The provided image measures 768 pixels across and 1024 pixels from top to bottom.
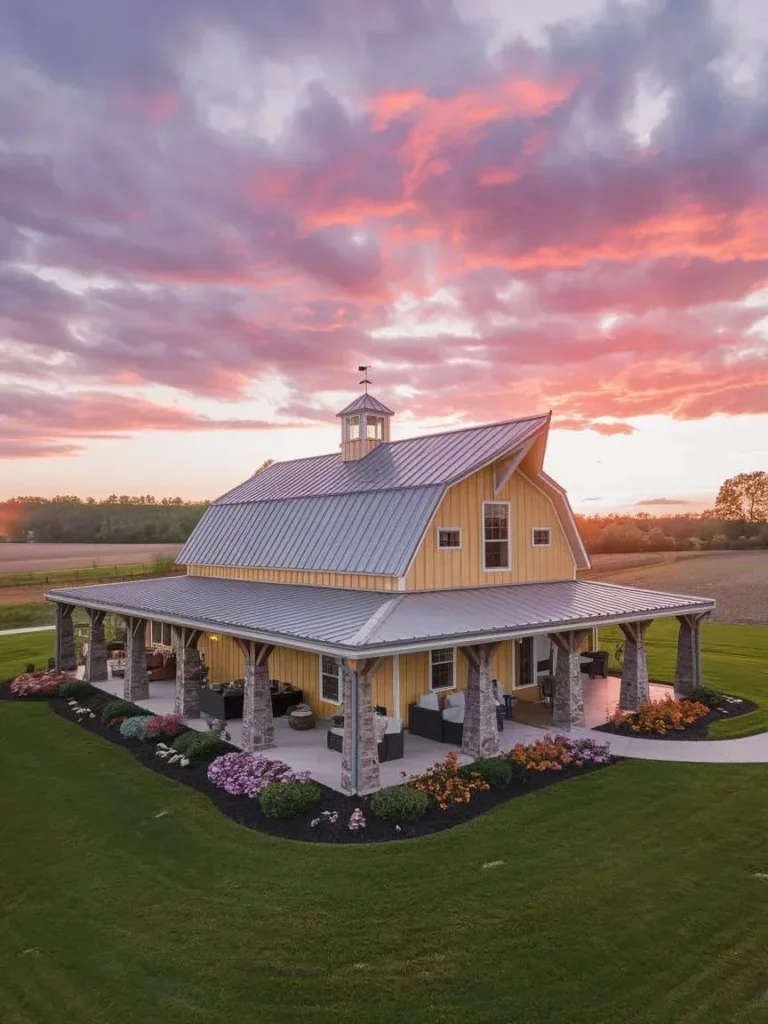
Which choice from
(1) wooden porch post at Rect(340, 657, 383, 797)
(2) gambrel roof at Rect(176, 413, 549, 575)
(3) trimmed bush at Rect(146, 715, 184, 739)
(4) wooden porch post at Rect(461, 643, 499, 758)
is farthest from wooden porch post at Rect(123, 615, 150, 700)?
(4) wooden porch post at Rect(461, 643, 499, 758)

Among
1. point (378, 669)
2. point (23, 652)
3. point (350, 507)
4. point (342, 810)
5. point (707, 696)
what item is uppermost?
point (350, 507)

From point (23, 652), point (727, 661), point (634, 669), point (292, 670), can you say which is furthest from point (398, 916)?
point (23, 652)

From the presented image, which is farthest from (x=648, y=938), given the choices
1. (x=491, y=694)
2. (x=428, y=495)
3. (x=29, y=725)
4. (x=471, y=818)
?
(x=29, y=725)

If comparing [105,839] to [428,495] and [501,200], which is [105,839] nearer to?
[428,495]

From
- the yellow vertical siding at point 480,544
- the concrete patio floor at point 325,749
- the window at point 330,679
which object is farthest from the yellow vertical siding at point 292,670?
the yellow vertical siding at point 480,544

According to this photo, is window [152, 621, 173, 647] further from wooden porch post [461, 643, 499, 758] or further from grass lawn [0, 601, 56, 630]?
grass lawn [0, 601, 56, 630]

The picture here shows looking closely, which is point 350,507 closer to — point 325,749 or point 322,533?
point 322,533
